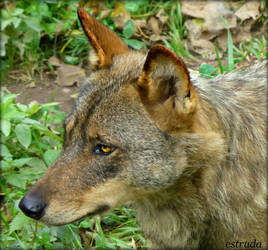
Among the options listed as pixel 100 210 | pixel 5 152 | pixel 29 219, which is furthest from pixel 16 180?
pixel 100 210

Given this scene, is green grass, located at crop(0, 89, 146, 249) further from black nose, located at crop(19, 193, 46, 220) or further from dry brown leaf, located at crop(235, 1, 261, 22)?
dry brown leaf, located at crop(235, 1, 261, 22)

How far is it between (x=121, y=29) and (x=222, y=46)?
63.1 inches

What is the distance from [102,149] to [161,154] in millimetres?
449

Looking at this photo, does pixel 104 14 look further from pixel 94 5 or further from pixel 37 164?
pixel 37 164

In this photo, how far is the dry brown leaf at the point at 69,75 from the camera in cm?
679

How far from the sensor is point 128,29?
698 cm

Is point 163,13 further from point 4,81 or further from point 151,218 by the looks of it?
point 151,218

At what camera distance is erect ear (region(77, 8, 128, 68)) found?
383 centimetres

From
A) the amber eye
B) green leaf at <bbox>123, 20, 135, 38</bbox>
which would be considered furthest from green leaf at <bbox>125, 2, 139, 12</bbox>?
the amber eye

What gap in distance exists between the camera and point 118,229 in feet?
15.6

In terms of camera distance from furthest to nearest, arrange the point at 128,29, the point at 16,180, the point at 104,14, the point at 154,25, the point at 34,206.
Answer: the point at 154,25, the point at 104,14, the point at 128,29, the point at 16,180, the point at 34,206

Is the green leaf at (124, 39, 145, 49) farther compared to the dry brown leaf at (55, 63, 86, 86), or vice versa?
the green leaf at (124, 39, 145, 49)

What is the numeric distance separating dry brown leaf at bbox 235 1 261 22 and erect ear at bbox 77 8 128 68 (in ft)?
12.5

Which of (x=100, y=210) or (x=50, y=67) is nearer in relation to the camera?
(x=100, y=210)
